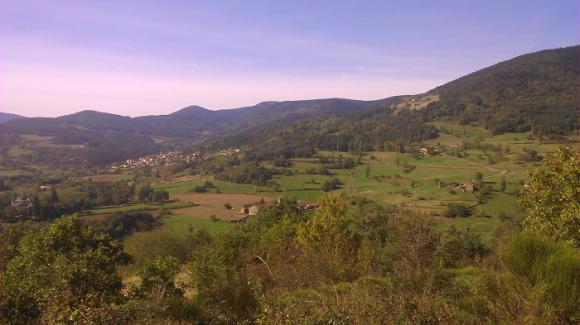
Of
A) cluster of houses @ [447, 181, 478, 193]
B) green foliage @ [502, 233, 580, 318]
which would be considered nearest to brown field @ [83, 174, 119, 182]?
cluster of houses @ [447, 181, 478, 193]

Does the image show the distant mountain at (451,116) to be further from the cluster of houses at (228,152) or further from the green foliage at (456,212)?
the green foliage at (456,212)

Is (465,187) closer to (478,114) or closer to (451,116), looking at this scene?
(478,114)

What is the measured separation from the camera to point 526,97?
10294 centimetres

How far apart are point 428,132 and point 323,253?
89023mm

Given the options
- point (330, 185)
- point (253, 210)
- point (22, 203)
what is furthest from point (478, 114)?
point (22, 203)

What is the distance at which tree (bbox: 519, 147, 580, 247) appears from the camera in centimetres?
1041

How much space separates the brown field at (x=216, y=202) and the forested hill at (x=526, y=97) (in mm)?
61134

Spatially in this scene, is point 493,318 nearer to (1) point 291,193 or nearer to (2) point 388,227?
(2) point 388,227

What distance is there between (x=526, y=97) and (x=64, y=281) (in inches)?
4730

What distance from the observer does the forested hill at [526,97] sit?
83.1m

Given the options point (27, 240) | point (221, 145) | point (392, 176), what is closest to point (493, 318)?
point (27, 240)

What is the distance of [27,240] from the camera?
55.3 ft

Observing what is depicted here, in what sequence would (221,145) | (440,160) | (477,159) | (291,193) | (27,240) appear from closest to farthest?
(27,240)
(291,193)
(477,159)
(440,160)
(221,145)

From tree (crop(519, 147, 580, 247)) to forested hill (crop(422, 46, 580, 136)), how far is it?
248 ft
